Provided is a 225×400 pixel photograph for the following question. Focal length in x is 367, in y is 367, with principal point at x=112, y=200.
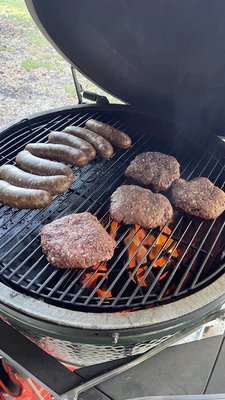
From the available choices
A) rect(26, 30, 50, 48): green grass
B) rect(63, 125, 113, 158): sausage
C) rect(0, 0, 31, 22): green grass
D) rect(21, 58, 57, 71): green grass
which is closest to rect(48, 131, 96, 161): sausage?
rect(63, 125, 113, 158): sausage

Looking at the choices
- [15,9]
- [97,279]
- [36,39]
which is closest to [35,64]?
[36,39]

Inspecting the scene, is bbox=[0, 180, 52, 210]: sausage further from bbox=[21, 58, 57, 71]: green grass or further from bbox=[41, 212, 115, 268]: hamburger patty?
bbox=[21, 58, 57, 71]: green grass

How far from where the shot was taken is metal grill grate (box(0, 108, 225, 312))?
1.70 metres

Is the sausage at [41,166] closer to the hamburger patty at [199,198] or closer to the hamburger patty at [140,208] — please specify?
the hamburger patty at [140,208]

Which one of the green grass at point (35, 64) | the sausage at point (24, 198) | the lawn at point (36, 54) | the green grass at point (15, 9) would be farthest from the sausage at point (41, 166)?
the green grass at point (15, 9)

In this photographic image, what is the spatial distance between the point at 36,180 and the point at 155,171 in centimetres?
76

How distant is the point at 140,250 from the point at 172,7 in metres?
1.50

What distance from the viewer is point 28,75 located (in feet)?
19.6

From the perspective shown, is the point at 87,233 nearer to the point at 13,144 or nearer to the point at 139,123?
the point at 13,144

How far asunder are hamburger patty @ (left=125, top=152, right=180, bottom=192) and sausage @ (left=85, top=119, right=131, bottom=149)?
199mm

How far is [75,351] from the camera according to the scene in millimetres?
1758

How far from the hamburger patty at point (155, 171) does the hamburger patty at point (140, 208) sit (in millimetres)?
177

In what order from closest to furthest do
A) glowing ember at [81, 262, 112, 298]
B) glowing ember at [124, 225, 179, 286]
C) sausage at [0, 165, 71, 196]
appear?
glowing ember at [81, 262, 112, 298] < glowing ember at [124, 225, 179, 286] < sausage at [0, 165, 71, 196]

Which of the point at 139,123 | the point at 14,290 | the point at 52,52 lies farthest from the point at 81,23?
the point at 52,52
